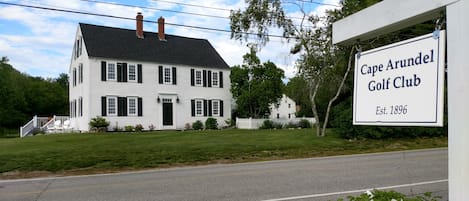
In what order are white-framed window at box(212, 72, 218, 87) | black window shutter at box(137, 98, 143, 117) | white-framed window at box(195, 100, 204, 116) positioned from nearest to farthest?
black window shutter at box(137, 98, 143, 117), white-framed window at box(195, 100, 204, 116), white-framed window at box(212, 72, 218, 87)

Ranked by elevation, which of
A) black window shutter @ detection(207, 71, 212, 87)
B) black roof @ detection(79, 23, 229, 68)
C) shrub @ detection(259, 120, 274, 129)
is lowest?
shrub @ detection(259, 120, 274, 129)

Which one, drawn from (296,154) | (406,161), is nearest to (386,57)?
(406,161)

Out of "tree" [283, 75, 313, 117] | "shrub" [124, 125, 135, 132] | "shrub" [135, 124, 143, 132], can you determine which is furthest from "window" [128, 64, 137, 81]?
"tree" [283, 75, 313, 117]

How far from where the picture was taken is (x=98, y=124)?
29.2m

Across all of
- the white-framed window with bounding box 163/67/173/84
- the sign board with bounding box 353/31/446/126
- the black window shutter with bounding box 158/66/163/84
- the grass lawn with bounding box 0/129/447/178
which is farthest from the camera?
the white-framed window with bounding box 163/67/173/84

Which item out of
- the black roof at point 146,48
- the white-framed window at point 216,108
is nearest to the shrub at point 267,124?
the white-framed window at point 216,108

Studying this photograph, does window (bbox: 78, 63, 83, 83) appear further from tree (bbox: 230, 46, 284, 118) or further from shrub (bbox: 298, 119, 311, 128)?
shrub (bbox: 298, 119, 311, 128)

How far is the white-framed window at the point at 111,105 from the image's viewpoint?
99.9ft

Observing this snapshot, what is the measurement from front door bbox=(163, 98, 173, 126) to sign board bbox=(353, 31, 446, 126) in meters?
29.6

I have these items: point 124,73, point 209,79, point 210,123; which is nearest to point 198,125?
point 210,123

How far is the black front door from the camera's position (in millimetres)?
32812

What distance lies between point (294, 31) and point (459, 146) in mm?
18593

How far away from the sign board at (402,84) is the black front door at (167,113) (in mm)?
29615

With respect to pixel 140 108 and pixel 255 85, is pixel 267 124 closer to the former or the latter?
pixel 255 85
